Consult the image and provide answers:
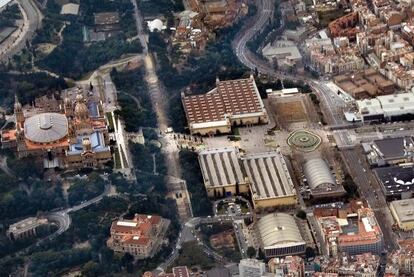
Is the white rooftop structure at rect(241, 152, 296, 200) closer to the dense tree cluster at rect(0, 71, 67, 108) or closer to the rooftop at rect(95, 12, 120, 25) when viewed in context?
the dense tree cluster at rect(0, 71, 67, 108)

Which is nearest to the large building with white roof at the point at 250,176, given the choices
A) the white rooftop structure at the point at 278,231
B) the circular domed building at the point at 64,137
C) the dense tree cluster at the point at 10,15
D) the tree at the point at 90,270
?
the white rooftop structure at the point at 278,231

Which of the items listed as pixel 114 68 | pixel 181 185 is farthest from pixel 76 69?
pixel 181 185

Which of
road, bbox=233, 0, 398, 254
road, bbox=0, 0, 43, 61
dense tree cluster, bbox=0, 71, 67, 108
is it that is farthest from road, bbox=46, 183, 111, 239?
road, bbox=0, 0, 43, 61

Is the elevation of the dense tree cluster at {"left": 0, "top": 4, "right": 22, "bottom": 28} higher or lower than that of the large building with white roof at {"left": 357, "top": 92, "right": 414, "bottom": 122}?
higher

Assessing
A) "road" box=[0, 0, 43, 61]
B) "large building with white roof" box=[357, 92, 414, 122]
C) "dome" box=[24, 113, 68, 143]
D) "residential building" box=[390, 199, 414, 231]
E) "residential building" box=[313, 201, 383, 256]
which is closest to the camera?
"residential building" box=[313, 201, 383, 256]

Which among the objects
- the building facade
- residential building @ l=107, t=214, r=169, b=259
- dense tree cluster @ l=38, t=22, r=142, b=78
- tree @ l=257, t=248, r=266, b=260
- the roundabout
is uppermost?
dense tree cluster @ l=38, t=22, r=142, b=78

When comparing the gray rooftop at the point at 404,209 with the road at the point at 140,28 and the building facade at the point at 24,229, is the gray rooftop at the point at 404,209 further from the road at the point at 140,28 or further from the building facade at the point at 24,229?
the road at the point at 140,28
